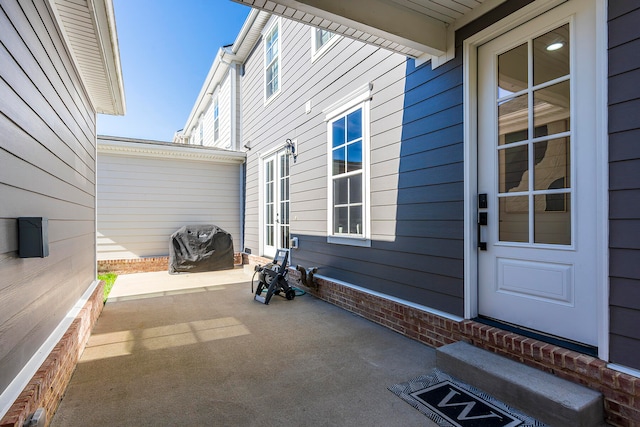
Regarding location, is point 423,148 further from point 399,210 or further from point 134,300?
point 134,300

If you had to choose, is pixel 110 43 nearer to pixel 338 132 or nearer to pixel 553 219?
pixel 338 132

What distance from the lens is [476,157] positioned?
2686 millimetres

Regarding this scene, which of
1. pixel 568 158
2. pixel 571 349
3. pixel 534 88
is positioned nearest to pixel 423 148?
pixel 534 88

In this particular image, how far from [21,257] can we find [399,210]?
2894 mm

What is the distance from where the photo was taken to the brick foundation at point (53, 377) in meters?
1.43

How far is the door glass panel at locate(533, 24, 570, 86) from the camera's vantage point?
2186 mm

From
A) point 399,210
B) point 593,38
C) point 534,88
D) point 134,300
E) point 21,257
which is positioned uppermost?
point 593,38

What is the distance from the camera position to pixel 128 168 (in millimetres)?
7207

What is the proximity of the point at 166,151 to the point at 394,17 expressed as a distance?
6129 millimetres

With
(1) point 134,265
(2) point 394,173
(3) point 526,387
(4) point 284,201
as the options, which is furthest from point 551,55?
(1) point 134,265

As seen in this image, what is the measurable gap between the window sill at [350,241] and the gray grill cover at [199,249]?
140 inches

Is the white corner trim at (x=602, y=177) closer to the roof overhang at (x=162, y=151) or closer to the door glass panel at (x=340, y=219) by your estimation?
the door glass panel at (x=340, y=219)

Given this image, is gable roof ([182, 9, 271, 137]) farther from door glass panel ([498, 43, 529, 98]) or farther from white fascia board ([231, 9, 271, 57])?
door glass panel ([498, 43, 529, 98])

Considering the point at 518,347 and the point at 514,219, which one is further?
the point at 514,219
